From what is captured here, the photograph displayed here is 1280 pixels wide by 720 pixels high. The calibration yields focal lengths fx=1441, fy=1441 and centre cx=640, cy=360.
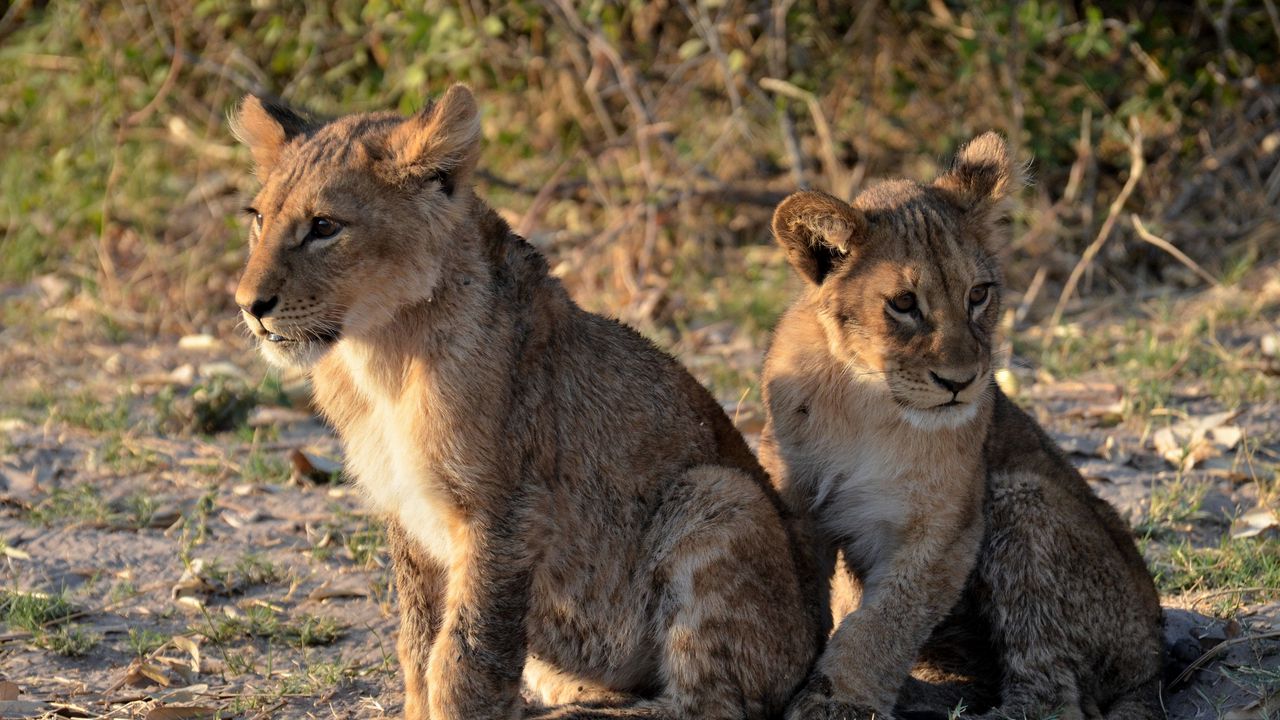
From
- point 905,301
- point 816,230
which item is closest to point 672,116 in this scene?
point 816,230

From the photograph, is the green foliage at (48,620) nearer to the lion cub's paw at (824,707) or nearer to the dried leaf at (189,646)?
the dried leaf at (189,646)

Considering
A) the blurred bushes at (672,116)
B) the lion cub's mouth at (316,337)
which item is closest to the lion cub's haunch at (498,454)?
the lion cub's mouth at (316,337)

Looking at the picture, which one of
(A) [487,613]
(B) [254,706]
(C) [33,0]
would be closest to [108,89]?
(C) [33,0]

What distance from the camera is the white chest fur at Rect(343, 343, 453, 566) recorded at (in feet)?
14.0

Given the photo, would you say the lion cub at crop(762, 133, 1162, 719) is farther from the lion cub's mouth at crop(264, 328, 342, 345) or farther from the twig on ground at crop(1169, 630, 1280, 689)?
the lion cub's mouth at crop(264, 328, 342, 345)

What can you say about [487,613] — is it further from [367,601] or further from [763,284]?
[763,284]

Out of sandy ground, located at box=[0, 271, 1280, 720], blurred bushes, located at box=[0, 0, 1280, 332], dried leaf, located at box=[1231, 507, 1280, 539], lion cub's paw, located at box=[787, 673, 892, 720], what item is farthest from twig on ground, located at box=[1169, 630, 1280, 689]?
blurred bushes, located at box=[0, 0, 1280, 332]

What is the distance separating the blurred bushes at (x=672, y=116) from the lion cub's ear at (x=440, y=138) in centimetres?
496

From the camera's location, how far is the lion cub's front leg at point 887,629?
4.52m

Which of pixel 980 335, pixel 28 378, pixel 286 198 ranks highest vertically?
pixel 286 198

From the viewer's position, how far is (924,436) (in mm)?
4840

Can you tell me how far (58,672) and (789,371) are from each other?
281 centimetres

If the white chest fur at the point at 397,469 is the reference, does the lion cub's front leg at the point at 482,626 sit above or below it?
below

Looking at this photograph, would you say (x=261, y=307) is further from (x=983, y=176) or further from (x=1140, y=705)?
(x=1140, y=705)
